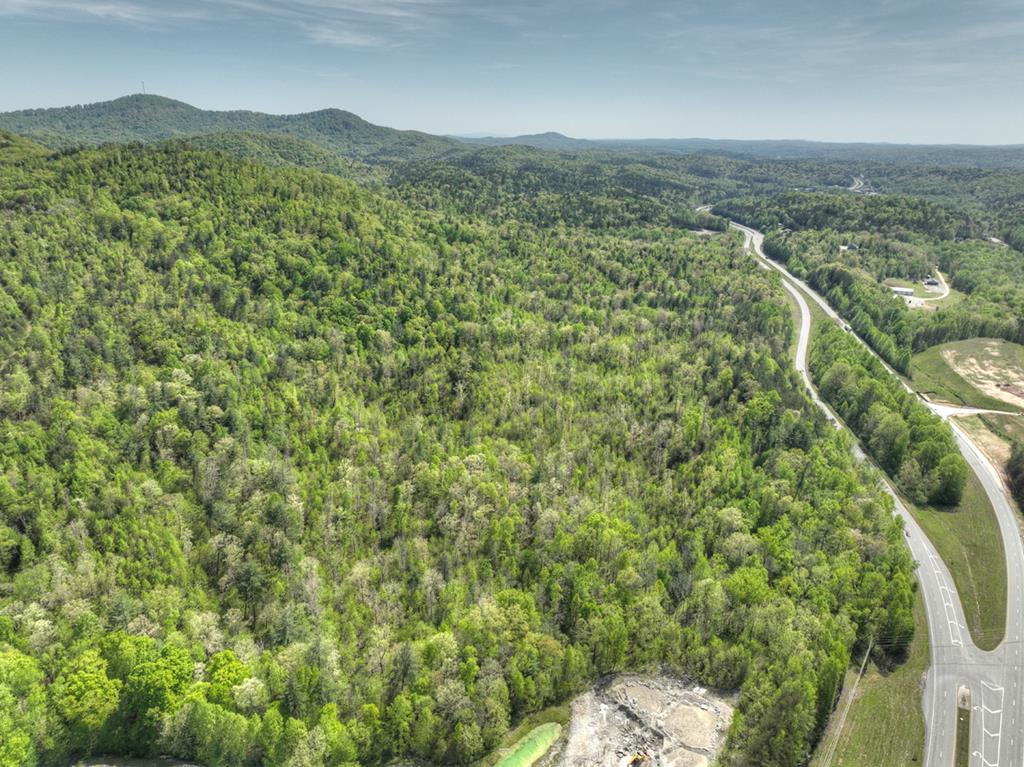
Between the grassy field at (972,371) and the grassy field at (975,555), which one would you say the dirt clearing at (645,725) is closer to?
the grassy field at (975,555)

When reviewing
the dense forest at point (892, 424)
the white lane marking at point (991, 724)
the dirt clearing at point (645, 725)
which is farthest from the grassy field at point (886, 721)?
the dense forest at point (892, 424)

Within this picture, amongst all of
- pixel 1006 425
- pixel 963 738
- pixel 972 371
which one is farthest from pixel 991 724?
pixel 972 371

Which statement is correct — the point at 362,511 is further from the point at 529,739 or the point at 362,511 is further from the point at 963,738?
the point at 963,738

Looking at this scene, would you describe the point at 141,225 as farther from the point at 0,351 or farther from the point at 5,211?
the point at 0,351

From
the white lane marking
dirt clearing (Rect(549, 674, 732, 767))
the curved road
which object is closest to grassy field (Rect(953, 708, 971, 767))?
the curved road

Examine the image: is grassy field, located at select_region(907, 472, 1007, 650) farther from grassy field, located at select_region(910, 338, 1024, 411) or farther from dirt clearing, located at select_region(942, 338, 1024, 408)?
dirt clearing, located at select_region(942, 338, 1024, 408)

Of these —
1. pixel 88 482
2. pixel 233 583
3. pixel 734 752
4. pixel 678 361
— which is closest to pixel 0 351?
pixel 88 482

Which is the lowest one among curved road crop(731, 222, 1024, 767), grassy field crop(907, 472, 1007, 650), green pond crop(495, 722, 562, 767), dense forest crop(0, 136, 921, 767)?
green pond crop(495, 722, 562, 767)
